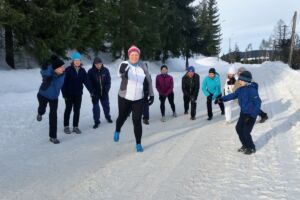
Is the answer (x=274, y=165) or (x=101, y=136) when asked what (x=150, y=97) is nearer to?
(x=101, y=136)

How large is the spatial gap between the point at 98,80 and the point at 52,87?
2.01 metres

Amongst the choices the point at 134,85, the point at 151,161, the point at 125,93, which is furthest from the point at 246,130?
the point at 125,93

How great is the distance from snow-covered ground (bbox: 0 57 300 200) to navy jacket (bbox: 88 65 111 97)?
2.98 ft

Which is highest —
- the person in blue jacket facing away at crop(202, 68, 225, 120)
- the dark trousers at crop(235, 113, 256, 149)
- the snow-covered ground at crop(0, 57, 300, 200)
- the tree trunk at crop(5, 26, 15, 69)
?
the tree trunk at crop(5, 26, 15, 69)

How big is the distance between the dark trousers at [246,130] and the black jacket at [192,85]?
3.87m

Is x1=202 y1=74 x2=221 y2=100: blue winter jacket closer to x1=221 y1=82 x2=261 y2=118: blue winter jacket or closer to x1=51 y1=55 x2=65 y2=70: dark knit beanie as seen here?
x1=221 y1=82 x2=261 y2=118: blue winter jacket

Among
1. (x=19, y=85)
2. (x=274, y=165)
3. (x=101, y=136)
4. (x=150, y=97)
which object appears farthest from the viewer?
(x=19, y=85)

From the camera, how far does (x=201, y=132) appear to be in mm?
8617

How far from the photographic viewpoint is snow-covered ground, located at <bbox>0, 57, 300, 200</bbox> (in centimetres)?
486

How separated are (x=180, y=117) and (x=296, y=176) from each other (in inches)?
221

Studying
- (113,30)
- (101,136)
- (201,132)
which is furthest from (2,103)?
(113,30)

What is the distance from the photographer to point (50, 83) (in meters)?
7.50

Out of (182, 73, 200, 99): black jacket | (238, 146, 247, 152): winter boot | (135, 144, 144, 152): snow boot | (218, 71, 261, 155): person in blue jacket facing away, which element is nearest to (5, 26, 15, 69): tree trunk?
(182, 73, 200, 99): black jacket

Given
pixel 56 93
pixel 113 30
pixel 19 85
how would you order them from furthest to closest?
1. pixel 113 30
2. pixel 19 85
3. pixel 56 93
